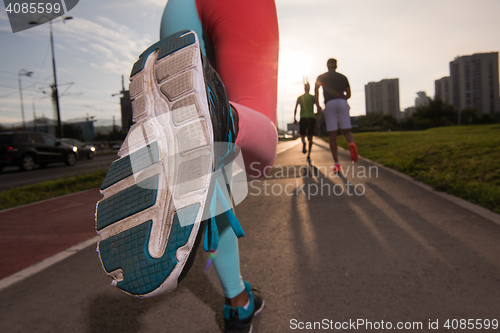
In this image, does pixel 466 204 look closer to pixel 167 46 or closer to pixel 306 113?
pixel 167 46

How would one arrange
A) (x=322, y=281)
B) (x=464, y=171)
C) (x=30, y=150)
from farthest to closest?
(x=30, y=150) < (x=464, y=171) < (x=322, y=281)

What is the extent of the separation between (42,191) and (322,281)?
6.89m

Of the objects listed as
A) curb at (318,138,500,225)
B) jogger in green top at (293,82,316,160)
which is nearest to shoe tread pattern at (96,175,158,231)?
curb at (318,138,500,225)

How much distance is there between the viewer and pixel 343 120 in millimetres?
5113

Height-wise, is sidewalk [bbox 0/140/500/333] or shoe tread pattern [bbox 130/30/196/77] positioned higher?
shoe tread pattern [bbox 130/30/196/77]

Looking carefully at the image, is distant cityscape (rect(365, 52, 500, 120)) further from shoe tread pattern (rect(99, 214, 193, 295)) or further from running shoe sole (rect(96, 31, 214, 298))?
shoe tread pattern (rect(99, 214, 193, 295))

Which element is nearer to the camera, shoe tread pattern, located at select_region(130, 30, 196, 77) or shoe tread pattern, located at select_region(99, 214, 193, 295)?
shoe tread pattern, located at select_region(99, 214, 193, 295)

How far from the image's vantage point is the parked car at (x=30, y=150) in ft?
40.3

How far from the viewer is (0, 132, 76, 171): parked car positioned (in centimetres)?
1229

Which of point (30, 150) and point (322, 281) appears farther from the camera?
point (30, 150)

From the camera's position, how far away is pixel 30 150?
1305cm

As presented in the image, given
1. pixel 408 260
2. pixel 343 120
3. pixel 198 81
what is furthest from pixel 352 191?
pixel 198 81

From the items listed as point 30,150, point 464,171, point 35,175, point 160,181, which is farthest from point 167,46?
point 30,150

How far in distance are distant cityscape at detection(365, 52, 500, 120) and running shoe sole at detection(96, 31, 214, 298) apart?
79.6 meters
